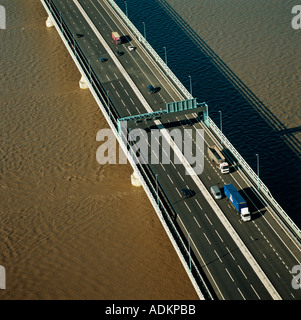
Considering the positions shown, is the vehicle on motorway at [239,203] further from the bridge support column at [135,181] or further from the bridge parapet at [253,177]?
the bridge support column at [135,181]

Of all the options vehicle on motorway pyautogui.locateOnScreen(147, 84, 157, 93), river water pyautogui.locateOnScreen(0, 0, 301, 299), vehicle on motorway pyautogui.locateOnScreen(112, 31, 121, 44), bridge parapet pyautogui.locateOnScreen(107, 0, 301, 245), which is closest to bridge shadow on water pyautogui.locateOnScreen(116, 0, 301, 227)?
river water pyautogui.locateOnScreen(0, 0, 301, 299)

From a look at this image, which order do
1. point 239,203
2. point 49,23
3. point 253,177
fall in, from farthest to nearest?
point 49,23
point 253,177
point 239,203

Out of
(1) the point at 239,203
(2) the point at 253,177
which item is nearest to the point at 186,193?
(1) the point at 239,203

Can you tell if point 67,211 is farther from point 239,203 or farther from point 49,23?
point 49,23

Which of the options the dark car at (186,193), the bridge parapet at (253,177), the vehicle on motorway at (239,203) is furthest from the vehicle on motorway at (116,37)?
the vehicle on motorway at (239,203)

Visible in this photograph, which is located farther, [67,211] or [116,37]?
[116,37]

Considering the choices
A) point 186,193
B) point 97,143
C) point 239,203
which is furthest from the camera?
point 97,143
